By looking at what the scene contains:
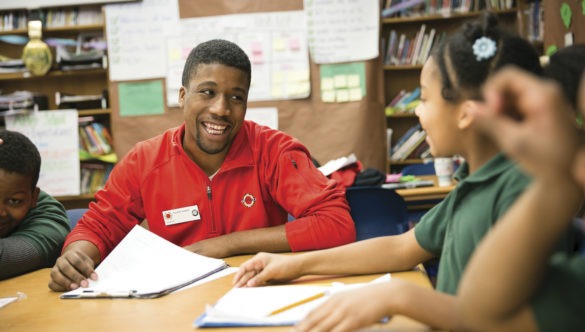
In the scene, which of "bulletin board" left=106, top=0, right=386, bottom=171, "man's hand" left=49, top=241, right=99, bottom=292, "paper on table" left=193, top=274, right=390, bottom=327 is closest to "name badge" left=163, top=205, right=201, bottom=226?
"man's hand" left=49, top=241, right=99, bottom=292

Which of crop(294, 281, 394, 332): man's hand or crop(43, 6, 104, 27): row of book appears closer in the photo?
crop(294, 281, 394, 332): man's hand

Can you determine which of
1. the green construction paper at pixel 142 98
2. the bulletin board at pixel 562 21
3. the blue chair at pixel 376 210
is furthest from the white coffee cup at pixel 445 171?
the green construction paper at pixel 142 98

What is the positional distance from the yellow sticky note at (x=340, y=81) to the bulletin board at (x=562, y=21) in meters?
1.57

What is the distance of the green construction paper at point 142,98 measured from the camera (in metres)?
5.13

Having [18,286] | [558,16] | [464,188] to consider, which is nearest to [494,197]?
[464,188]

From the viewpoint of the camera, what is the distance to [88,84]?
543 centimetres

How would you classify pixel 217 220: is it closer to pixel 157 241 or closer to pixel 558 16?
pixel 157 241

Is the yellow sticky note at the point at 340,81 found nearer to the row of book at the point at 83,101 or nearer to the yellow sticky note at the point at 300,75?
the yellow sticky note at the point at 300,75

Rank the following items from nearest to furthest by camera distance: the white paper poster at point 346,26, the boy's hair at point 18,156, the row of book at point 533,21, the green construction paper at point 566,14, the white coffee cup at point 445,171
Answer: the boy's hair at point 18,156
the white coffee cup at point 445,171
the green construction paper at point 566,14
the row of book at point 533,21
the white paper poster at point 346,26

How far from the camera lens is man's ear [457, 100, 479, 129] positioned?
1.10 metres

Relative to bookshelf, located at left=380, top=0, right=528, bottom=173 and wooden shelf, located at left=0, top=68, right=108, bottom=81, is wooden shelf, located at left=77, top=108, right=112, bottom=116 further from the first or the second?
bookshelf, located at left=380, top=0, right=528, bottom=173

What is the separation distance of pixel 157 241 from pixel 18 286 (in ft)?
1.27

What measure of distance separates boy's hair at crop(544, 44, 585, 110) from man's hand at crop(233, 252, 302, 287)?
631 mm

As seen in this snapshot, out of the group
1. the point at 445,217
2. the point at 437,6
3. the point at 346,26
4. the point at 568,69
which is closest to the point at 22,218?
the point at 445,217
